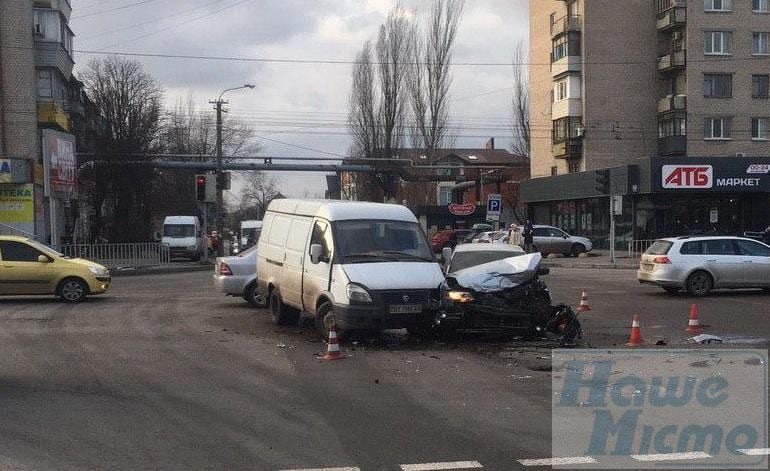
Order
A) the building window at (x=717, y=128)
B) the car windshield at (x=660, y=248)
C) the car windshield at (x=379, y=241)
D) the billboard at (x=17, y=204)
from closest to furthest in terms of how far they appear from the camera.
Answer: the car windshield at (x=379, y=241) → the car windshield at (x=660, y=248) → the billboard at (x=17, y=204) → the building window at (x=717, y=128)

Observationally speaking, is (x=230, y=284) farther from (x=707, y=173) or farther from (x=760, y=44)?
(x=760, y=44)

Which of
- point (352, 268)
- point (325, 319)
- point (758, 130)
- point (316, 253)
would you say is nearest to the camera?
point (352, 268)

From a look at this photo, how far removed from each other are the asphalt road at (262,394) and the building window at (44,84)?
80.4 ft

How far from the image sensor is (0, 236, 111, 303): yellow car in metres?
17.9

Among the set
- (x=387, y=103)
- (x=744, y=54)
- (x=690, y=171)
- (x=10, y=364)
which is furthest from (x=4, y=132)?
(x=744, y=54)

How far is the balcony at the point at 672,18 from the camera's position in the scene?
4766 centimetres

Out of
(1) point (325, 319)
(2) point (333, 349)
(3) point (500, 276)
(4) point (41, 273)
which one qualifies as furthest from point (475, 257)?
(4) point (41, 273)

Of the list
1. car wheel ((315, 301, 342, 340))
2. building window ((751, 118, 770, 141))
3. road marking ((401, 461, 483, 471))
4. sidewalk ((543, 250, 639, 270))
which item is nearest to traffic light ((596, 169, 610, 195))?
sidewalk ((543, 250, 639, 270))

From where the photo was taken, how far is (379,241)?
12812 millimetres

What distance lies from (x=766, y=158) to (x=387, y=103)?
22936mm

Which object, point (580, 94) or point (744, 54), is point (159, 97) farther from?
point (744, 54)

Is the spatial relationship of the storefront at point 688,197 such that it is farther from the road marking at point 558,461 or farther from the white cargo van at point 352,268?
the road marking at point 558,461

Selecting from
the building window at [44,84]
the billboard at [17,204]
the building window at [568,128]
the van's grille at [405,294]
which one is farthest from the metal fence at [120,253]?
the building window at [568,128]

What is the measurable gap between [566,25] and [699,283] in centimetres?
3513
